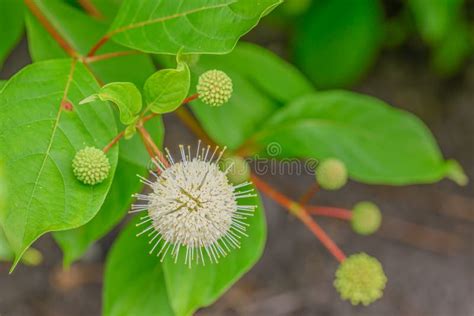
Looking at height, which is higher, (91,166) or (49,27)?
(49,27)

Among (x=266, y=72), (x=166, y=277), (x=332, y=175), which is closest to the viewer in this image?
(x=166, y=277)

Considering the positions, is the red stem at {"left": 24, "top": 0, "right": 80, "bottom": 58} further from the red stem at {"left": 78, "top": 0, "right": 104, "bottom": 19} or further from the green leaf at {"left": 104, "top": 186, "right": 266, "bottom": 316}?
the green leaf at {"left": 104, "top": 186, "right": 266, "bottom": 316}

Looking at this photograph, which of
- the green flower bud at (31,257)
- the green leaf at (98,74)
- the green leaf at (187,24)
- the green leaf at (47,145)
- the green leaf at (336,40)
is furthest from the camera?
the green leaf at (336,40)

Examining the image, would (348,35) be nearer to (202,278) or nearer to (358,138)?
(358,138)

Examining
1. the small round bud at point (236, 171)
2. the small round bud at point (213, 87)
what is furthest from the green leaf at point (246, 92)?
the small round bud at point (213, 87)

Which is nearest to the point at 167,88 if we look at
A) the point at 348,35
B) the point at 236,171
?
the point at 236,171

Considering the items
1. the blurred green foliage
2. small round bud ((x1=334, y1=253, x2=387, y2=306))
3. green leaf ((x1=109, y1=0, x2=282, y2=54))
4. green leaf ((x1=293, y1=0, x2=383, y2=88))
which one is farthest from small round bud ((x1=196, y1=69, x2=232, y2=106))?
green leaf ((x1=293, y1=0, x2=383, y2=88))

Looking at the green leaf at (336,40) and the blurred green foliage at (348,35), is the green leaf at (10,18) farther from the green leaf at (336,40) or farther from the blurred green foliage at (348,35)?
the green leaf at (336,40)
